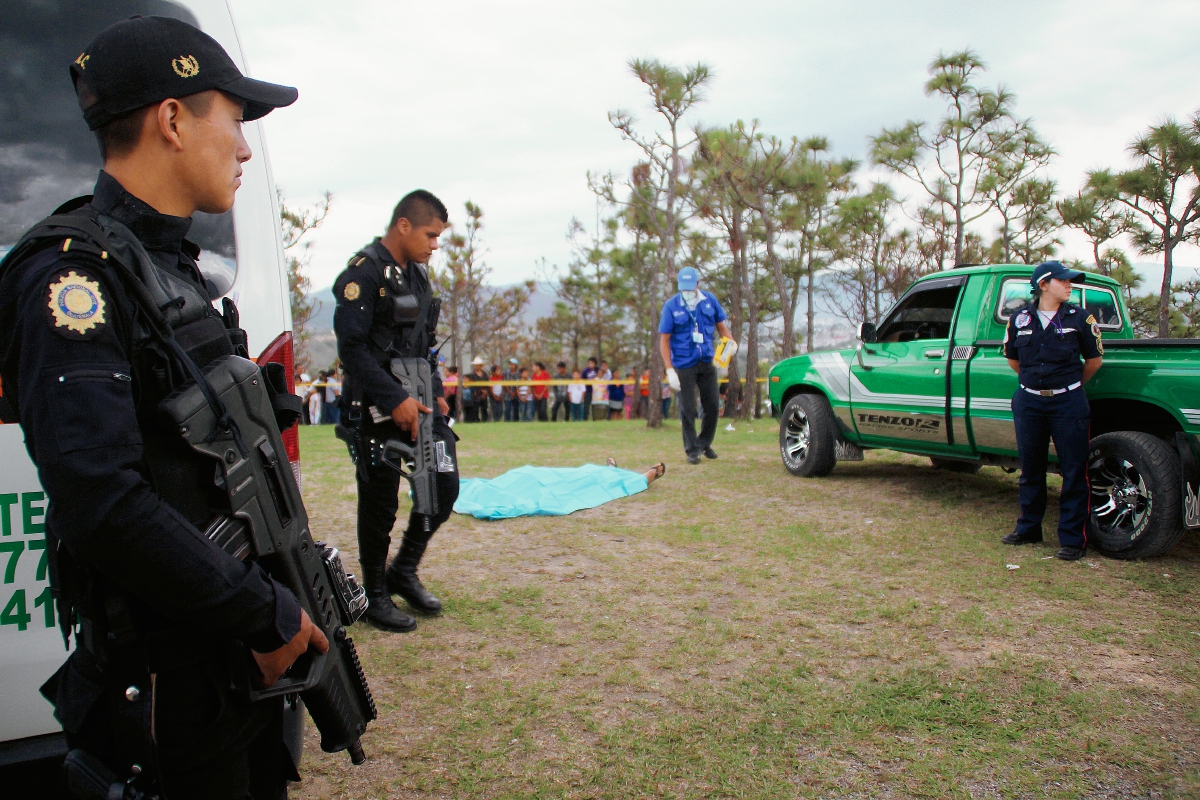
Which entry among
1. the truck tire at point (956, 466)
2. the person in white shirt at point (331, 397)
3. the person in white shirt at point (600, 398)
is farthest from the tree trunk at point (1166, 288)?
the person in white shirt at point (331, 397)

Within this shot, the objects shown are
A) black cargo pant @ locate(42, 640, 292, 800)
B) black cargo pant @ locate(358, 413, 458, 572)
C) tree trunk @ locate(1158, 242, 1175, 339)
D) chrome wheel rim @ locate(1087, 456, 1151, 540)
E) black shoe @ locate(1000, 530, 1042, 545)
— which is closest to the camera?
black cargo pant @ locate(42, 640, 292, 800)

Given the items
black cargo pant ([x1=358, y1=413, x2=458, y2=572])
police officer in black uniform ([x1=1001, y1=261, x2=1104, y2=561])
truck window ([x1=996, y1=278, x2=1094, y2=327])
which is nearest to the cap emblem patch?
black cargo pant ([x1=358, y1=413, x2=458, y2=572])

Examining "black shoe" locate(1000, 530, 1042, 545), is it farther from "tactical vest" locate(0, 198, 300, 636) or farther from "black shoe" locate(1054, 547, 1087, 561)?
"tactical vest" locate(0, 198, 300, 636)

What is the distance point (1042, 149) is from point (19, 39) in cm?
2060

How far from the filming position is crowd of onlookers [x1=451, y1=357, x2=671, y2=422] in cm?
2083

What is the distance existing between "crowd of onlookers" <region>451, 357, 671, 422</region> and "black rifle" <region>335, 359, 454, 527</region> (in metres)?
16.7

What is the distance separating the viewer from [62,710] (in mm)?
1363

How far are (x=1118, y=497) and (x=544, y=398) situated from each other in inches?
679

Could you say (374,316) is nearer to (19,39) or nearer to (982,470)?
(19,39)

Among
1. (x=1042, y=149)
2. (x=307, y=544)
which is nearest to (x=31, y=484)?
(x=307, y=544)

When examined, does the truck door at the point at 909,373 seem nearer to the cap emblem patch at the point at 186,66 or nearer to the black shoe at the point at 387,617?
the black shoe at the point at 387,617

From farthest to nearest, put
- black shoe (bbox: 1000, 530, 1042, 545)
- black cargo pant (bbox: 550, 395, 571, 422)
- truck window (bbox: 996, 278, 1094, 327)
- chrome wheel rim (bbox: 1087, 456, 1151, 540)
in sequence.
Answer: black cargo pant (bbox: 550, 395, 571, 422) < truck window (bbox: 996, 278, 1094, 327) < black shoe (bbox: 1000, 530, 1042, 545) < chrome wheel rim (bbox: 1087, 456, 1151, 540)

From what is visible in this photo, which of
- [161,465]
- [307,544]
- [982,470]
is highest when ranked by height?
[161,465]

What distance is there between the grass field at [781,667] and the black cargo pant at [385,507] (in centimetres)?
41
